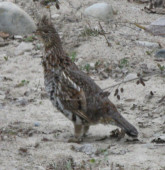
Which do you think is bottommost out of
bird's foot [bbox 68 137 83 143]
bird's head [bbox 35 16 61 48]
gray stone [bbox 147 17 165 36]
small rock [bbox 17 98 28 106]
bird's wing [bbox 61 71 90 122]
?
small rock [bbox 17 98 28 106]

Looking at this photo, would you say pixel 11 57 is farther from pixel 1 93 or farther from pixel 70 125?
pixel 70 125

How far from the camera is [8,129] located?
594 cm

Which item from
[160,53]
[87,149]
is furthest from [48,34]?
[160,53]

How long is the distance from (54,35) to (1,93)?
67.2 inches

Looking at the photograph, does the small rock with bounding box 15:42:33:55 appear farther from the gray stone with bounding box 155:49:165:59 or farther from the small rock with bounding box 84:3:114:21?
the gray stone with bounding box 155:49:165:59

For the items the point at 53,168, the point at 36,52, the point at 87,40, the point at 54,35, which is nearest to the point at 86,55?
the point at 87,40

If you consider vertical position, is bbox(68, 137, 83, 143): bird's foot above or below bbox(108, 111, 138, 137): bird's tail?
below

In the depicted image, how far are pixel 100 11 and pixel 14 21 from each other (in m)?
1.70

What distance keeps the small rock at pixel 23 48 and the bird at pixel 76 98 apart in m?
2.92

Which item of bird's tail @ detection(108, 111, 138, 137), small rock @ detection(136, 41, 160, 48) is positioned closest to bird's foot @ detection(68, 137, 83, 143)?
bird's tail @ detection(108, 111, 138, 137)

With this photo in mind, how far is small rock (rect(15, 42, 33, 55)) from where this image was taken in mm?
8814

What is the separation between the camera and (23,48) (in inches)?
350

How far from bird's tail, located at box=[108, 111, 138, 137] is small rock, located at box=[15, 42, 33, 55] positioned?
3.49 meters

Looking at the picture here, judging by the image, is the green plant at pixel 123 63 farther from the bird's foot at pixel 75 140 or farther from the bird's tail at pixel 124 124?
the bird's foot at pixel 75 140
